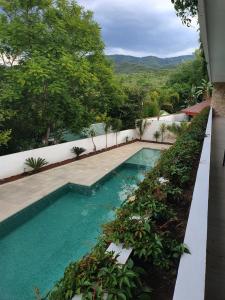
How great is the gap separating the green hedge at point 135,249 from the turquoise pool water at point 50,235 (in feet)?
2.37

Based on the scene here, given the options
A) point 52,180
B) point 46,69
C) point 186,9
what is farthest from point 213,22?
point 52,180

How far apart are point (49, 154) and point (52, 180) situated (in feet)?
8.03

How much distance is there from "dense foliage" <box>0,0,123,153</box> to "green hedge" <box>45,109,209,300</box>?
25.6ft

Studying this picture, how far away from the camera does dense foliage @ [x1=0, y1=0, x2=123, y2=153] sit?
38.8ft

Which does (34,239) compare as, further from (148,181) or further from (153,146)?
(153,146)

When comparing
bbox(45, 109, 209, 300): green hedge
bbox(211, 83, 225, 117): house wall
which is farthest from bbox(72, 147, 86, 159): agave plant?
bbox(45, 109, 209, 300): green hedge

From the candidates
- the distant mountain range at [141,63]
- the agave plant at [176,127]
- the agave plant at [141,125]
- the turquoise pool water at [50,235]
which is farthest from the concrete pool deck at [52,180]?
the distant mountain range at [141,63]

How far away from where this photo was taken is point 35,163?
12617 millimetres

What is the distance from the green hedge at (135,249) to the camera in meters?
2.13

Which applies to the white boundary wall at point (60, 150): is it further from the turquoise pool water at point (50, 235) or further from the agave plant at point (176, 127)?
the turquoise pool water at point (50, 235)

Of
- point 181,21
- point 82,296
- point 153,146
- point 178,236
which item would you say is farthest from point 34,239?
point 153,146

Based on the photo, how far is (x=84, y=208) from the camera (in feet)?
33.0

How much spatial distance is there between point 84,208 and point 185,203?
21.3 feet

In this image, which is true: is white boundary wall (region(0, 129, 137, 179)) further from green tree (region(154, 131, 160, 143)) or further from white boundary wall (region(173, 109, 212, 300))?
white boundary wall (region(173, 109, 212, 300))
